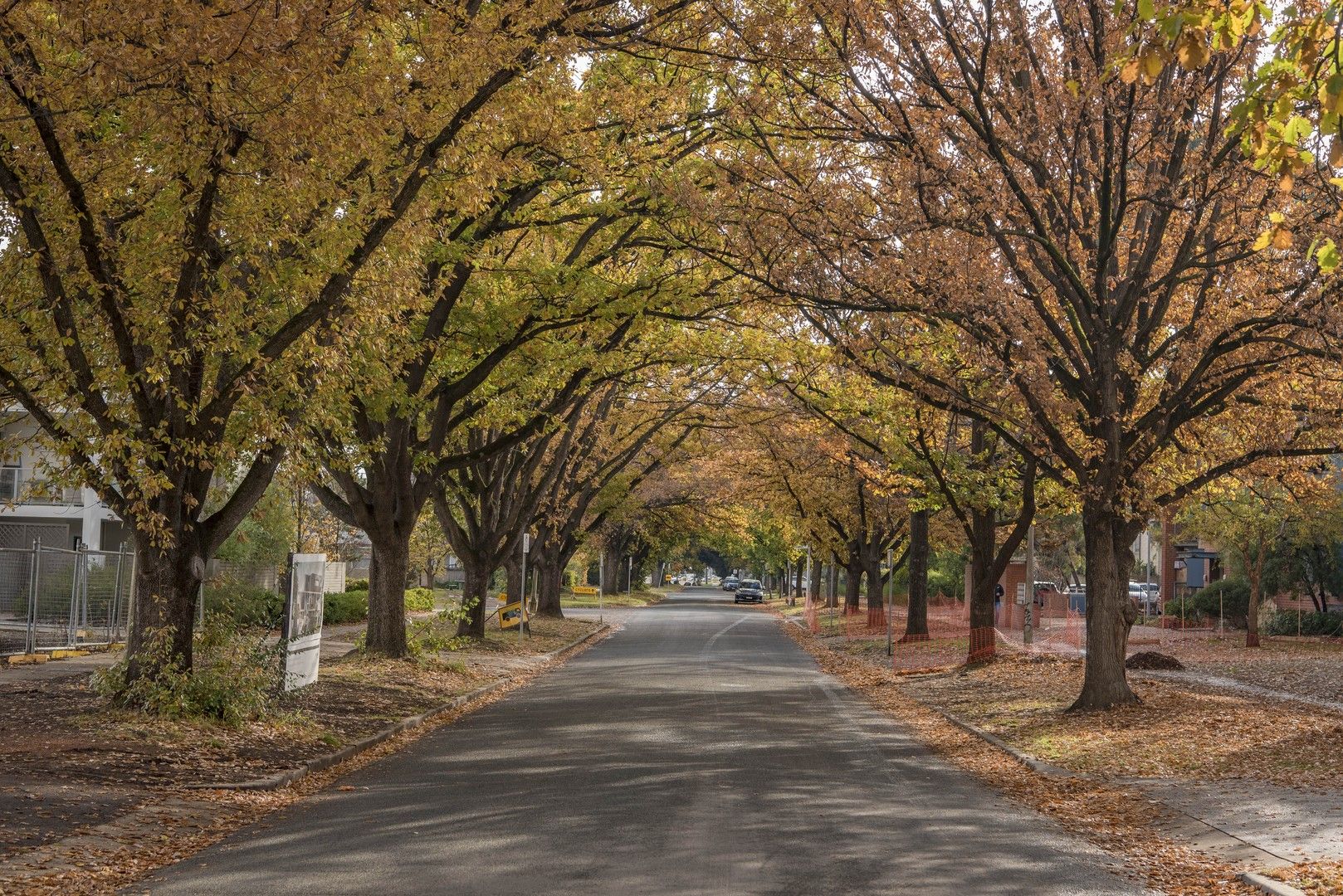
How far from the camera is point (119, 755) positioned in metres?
12.3

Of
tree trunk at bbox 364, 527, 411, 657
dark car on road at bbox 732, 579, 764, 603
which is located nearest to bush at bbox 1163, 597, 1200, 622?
tree trunk at bbox 364, 527, 411, 657

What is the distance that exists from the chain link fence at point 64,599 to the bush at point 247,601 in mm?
1823

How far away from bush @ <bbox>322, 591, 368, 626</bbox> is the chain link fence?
10345 mm

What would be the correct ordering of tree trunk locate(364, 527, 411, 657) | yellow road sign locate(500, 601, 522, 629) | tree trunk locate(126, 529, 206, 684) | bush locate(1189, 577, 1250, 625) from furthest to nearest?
1. bush locate(1189, 577, 1250, 625)
2. yellow road sign locate(500, 601, 522, 629)
3. tree trunk locate(364, 527, 411, 657)
4. tree trunk locate(126, 529, 206, 684)

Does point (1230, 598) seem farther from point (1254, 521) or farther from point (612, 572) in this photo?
point (612, 572)

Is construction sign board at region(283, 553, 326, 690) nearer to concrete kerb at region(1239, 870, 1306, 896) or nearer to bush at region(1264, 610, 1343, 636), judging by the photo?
concrete kerb at region(1239, 870, 1306, 896)

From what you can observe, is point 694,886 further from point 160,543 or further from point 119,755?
point 160,543

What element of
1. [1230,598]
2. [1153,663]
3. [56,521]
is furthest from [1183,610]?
[56,521]

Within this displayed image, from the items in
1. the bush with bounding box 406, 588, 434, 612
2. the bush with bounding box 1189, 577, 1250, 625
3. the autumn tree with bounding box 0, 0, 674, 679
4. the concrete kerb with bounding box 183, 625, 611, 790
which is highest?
the autumn tree with bounding box 0, 0, 674, 679

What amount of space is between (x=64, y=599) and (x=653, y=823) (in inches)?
855

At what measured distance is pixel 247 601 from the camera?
29094 millimetres

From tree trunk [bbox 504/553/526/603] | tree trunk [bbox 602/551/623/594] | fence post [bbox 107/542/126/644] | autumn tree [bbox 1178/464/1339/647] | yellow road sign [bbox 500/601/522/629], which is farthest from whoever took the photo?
tree trunk [bbox 602/551/623/594]

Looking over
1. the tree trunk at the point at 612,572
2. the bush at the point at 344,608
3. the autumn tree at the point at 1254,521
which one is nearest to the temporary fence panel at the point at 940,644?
the autumn tree at the point at 1254,521

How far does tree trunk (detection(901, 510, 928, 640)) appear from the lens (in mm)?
35000
